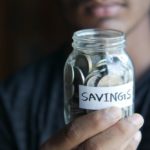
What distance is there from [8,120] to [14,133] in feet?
0.11

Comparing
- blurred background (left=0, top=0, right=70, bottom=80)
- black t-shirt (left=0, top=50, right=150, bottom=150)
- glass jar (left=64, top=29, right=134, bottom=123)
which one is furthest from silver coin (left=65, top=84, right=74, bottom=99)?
blurred background (left=0, top=0, right=70, bottom=80)

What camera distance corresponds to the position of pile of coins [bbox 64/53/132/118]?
0.51 meters

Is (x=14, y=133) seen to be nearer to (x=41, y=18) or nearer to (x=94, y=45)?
(x=94, y=45)

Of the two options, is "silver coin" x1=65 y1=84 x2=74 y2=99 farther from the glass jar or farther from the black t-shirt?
the black t-shirt

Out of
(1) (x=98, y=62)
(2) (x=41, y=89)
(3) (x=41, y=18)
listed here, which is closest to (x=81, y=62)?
(1) (x=98, y=62)

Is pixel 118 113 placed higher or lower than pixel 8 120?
higher

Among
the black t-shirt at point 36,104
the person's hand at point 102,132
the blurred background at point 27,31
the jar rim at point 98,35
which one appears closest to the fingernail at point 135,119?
the person's hand at point 102,132

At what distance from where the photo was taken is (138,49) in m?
0.89

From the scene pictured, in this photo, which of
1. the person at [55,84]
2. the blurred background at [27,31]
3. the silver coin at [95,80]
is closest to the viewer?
the silver coin at [95,80]

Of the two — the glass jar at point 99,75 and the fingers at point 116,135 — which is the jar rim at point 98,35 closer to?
the glass jar at point 99,75

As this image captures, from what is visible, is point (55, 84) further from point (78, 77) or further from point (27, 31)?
point (27, 31)

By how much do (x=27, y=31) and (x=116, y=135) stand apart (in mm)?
780

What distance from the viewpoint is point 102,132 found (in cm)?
55

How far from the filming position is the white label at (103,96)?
51 centimetres
